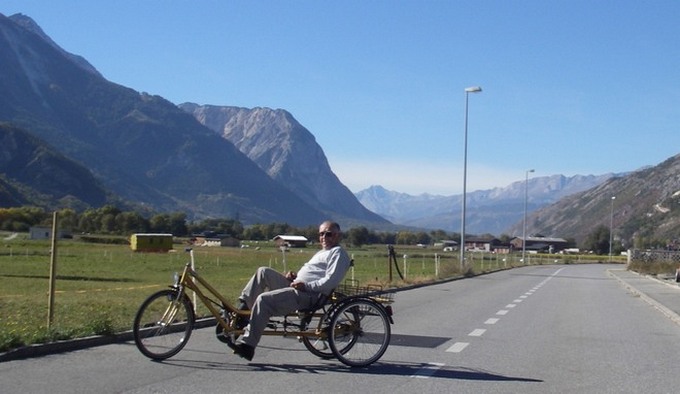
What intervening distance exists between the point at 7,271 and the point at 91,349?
38.1 meters

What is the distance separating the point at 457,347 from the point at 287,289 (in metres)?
3.18

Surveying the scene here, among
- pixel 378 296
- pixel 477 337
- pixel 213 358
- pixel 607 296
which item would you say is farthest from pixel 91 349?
pixel 607 296

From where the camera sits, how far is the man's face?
9.79m

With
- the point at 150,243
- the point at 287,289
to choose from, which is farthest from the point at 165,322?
the point at 150,243

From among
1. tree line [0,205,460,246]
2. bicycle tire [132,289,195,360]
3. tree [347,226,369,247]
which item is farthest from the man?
tree [347,226,369,247]

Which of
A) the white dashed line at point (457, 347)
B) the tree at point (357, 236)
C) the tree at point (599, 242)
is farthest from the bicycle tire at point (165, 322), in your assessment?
the tree at point (599, 242)

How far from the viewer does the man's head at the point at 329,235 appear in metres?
9.79

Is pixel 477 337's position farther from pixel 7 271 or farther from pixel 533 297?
pixel 7 271

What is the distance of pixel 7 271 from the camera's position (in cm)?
4556

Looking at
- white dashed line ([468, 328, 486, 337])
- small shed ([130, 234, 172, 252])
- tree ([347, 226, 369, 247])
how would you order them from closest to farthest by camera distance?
white dashed line ([468, 328, 486, 337]) < small shed ([130, 234, 172, 252]) < tree ([347, 226, 369, 247])

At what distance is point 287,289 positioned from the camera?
9.28m

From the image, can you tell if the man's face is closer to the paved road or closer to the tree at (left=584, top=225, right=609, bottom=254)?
the paved road

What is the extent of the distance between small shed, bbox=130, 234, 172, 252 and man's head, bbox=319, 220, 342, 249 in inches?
3139

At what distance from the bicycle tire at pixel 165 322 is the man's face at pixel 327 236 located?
1.65 meters
